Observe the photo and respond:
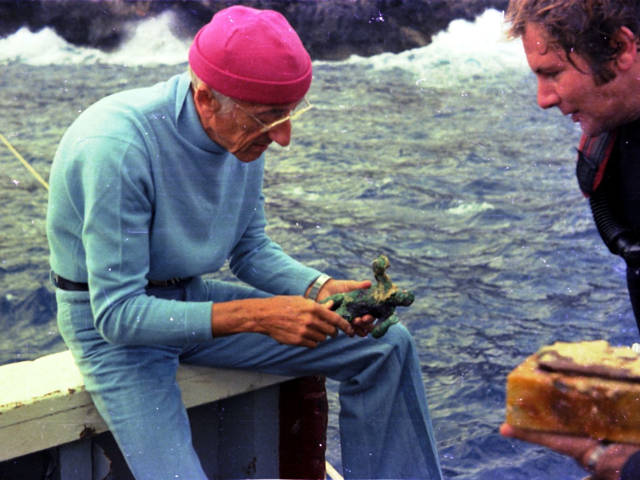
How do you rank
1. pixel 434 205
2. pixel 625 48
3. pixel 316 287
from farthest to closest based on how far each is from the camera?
pixel 434 205, pixel 316 287, pixel 625 48

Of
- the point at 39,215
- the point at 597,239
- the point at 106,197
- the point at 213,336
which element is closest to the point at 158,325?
the point at 213,336

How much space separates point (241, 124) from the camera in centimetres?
210

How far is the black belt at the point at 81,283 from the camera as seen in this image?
6.94ft

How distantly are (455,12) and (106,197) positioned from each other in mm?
9516

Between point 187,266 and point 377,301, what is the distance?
0.48 metres

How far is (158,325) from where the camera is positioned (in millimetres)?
2035

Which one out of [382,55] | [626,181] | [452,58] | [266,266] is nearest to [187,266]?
[266,266]

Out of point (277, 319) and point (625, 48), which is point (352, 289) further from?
point (625, 48)

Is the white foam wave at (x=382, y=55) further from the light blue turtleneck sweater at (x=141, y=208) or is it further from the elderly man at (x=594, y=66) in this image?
the light blue turtleneck sweater at (x=141, y=208)

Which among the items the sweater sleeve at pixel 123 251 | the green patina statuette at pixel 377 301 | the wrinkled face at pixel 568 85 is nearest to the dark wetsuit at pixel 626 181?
the wrinkled face at pixel 568 85

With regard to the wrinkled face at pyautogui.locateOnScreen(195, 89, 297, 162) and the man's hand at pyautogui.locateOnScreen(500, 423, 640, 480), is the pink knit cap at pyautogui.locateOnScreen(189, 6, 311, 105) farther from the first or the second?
the man's hand at pyautogui.locateOnScreen(500, 423, 640, 480)

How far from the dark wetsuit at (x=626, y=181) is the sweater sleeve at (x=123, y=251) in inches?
40.6

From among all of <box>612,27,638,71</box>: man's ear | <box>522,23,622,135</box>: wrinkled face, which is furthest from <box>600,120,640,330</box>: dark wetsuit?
<box>612,27,638,71</box>: man's ear

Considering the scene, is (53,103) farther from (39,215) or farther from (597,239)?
(597,239)
